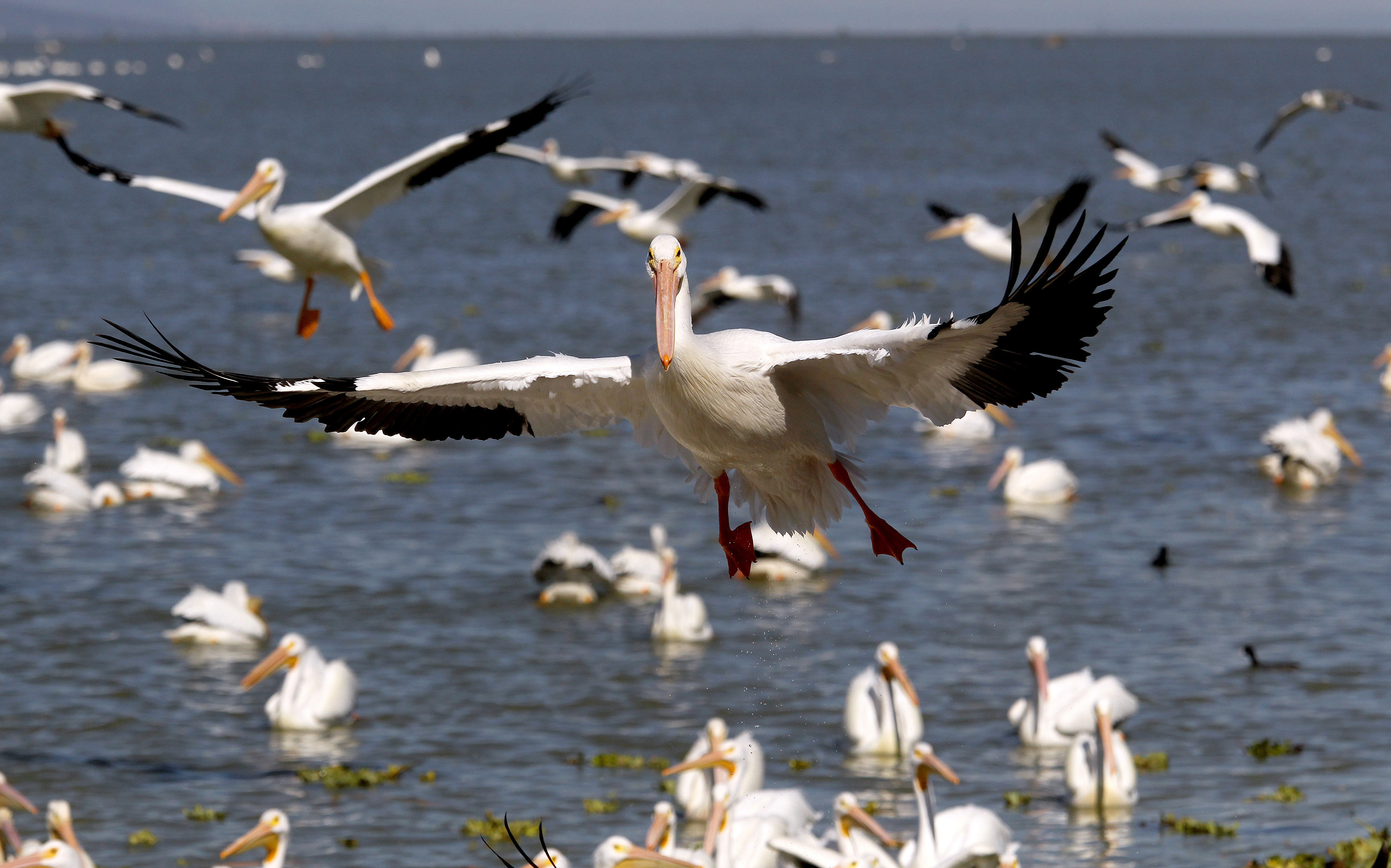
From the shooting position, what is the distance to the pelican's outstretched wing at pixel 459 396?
6539 mm

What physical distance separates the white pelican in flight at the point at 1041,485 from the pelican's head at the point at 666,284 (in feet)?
36.9

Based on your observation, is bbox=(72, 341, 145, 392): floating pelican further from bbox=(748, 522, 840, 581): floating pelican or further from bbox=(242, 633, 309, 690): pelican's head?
bbox=(242, 633, 309, 690): pelican's head

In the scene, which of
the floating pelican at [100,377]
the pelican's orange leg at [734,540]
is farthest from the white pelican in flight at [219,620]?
the floating pelican at [100,377]

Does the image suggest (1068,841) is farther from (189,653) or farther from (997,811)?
(189,653)

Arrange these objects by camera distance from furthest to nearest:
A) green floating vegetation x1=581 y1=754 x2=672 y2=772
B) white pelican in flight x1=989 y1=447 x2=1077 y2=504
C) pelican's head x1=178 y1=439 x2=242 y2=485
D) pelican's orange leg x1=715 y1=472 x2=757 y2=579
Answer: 1. pelican's head x1=178 y1=439 x2=242 y2=485
2. white pelican in flight x1=989 y1=447 x2=1077 y2=504
3. green floating vegetation x1=581 y1=754 x2=672 y2=772
4. pelican's orange leg x1=715 y1=472 x2=757 y2=579

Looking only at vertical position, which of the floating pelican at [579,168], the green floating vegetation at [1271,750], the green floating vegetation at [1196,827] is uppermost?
the floating pelican at [579,168]

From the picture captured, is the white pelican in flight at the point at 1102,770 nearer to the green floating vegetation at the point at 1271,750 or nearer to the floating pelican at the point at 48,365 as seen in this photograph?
the green floating vegetation at the point at 1271,750

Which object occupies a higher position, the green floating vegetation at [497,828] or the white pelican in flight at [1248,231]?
the white pelican in flight at [1248,231]

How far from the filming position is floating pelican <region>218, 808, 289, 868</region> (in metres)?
9.25

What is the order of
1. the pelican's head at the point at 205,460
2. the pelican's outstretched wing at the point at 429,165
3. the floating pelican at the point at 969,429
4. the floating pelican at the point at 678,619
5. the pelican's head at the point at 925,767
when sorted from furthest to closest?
the floating pelican at the point at 969,429 → the pelican's head at the point at 205,460 → the floating pelican at the point at 678,619 → the pelican's outstretched wing at the point at 429,165 → the pelican's head at the point at 925,767

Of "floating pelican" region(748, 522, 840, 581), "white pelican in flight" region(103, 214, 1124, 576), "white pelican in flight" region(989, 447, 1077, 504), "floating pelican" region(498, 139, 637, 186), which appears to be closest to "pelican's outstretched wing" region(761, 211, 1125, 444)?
"white pelican in flight" region(103, 214, 1124, 576)

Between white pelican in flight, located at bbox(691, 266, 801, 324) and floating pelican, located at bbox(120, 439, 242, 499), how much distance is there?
622 centimetres

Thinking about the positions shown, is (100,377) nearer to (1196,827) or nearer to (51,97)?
(51,97)

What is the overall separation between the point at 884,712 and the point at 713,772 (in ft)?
4.74
